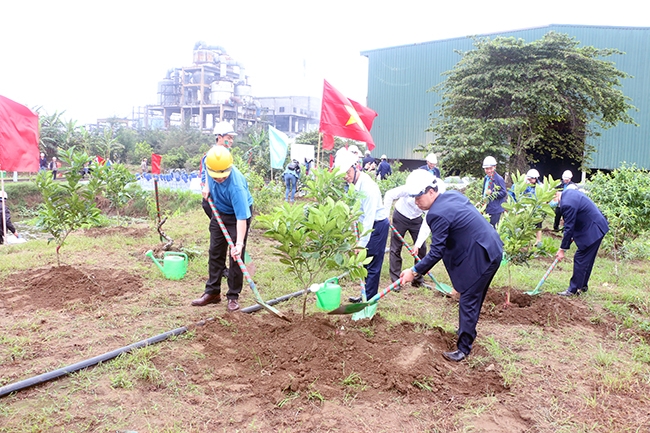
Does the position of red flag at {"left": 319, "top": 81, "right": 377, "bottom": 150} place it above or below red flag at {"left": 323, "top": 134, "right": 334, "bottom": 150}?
above

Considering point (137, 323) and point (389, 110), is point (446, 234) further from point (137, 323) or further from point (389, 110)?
point (389, 110)

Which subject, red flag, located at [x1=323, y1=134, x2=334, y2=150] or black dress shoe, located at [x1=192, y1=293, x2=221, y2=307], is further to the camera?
red flag, located at [x1=323, y1=134, x2=334, y2=150]

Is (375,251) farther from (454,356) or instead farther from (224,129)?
(224,129)

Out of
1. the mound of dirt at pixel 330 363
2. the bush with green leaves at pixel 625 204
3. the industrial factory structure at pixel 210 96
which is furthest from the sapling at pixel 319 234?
the industrial factory structure at pixel 210 96

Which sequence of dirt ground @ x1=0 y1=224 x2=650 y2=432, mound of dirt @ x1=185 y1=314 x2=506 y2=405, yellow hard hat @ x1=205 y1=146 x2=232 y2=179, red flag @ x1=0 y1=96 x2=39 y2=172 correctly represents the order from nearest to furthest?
1. dirt ground @ x1=0 y1=224 x2=650 y2=432
2. mound of dirt @ x1=185 y1=314 x2=506 y2=405
3. yellow hard hat @ x1=205 y1=146 x2=232 y2=179
4. red flag @ x1=0 y1=96 x2=39 y2=172

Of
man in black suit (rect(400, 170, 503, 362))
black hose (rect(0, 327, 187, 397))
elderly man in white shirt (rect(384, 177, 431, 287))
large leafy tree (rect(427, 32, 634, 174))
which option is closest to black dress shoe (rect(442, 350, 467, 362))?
man in black suit (rect(400, 170, 503, 362))

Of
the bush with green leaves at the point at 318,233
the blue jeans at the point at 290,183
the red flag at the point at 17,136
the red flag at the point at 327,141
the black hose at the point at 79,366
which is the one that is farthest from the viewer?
the blue jeans at the point at 290,183

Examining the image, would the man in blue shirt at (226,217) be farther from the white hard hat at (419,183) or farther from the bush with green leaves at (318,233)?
the white hard hat at (419,183)

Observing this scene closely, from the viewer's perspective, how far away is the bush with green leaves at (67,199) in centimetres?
559

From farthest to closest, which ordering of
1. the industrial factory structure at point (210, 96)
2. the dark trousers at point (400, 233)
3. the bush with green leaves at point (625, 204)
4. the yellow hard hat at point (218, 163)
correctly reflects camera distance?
the industrial factory structure at point (210, 96) < the bush with green leaves at point (625, 204) < the dark trousers at point (400, 233) < the yellow hard hat at point (218, 163)

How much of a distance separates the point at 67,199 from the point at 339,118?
4220 mm

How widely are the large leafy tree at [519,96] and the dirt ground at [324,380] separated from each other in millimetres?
9624

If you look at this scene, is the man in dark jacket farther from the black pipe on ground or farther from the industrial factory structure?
the industrial factory structure

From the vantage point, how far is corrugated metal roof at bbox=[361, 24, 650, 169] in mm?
21125
